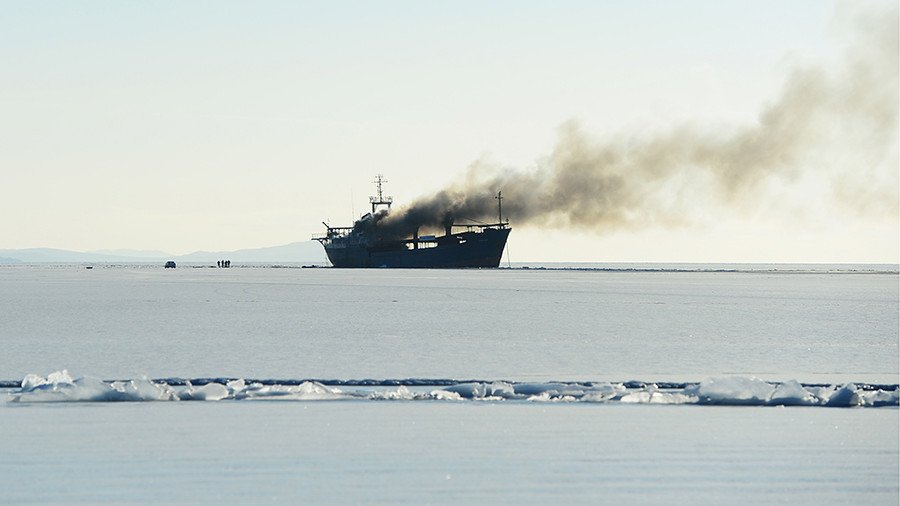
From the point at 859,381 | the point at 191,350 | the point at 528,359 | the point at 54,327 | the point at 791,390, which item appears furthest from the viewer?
the point at 54,327

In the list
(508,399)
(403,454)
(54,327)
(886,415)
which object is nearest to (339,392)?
(508,399)

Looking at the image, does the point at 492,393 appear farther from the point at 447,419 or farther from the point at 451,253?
the point at 451,253

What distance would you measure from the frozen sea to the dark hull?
146 metres

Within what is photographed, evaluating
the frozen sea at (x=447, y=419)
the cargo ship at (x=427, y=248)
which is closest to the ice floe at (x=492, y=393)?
the frozen sea at (x=447, y=419)

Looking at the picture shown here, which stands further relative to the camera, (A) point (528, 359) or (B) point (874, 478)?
(A) point (528, 359)

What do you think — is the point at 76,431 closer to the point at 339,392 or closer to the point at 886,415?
the point at 339,392

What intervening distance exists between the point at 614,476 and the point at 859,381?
1186 centimetres

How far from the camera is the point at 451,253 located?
183250mm

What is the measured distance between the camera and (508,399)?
61.7ft

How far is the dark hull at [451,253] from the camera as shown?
597 ft

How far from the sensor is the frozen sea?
11.6 meters

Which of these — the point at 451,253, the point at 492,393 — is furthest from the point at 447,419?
the point at 451,253

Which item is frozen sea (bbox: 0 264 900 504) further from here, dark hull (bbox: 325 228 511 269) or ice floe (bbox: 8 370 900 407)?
dark hull (bbox: 325 228 511 269)

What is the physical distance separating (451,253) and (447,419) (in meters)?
167
